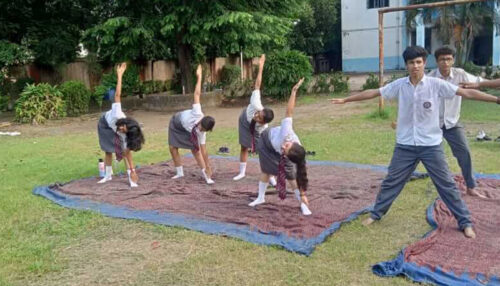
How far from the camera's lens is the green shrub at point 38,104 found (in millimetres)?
14383

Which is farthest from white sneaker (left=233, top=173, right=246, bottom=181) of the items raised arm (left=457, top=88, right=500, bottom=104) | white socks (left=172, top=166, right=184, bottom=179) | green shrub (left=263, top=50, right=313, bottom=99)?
green shrub (left=263, top=50, right=313, bottom=99)

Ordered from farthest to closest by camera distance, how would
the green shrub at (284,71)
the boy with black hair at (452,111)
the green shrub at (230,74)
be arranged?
1. the green shrub at (230,74)
2. the green shrub at (284,71)
3. the boy with black hair at (452,111)

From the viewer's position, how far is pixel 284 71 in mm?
17953

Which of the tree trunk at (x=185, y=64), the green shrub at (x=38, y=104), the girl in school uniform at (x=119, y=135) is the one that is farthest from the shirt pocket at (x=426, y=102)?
the tree trunk at (x=185, y=64)

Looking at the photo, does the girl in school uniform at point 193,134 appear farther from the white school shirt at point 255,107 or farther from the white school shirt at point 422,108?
the white school shirt at point 422,108

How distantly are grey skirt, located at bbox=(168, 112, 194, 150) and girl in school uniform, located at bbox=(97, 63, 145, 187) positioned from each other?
443 mm

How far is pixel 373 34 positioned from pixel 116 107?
3285 cm

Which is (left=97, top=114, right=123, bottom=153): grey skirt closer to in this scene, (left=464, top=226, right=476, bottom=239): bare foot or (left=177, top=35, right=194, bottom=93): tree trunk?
(left=464, top=226, right=476, bottom=239): bare foot

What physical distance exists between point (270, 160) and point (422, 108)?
169cm

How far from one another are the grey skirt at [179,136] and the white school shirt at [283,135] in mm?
1806

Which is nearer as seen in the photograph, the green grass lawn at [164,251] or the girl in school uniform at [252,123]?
the green grass lawn at [164,251]

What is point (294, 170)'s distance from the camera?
5.35 meters

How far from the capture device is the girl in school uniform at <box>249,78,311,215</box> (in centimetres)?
501

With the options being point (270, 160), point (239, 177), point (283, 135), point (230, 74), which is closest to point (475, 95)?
point (283, 135)
